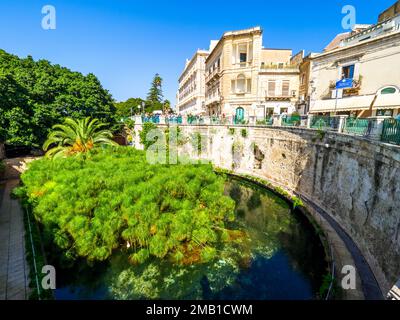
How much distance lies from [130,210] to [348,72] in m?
19.8

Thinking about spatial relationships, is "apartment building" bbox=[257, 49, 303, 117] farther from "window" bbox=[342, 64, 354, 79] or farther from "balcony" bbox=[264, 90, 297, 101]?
"window" bbox=[342, 64, 354, 79]

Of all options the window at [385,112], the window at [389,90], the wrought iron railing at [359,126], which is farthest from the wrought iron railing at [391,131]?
the window at [389,90]

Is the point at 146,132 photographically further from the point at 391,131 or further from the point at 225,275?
the point at 391,131

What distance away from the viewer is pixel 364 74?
16453mm

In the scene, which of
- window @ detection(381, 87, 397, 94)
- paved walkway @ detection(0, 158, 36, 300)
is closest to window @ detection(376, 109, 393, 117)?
window @ detection(381, 87, 397, 94)

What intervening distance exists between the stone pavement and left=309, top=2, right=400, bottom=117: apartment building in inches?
748

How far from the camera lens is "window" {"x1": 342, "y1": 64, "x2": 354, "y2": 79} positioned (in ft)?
56.1

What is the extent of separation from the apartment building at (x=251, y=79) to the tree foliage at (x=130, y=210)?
16.7 meters

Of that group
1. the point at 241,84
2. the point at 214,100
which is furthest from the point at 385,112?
the point at 214,100

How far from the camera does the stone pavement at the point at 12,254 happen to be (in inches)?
270

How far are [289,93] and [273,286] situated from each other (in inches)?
875

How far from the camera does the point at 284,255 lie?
10117mm
